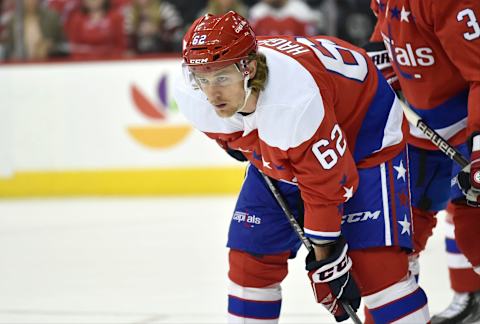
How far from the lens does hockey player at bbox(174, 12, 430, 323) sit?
239 centimetres

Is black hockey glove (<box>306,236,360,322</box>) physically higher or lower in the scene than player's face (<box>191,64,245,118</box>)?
lower

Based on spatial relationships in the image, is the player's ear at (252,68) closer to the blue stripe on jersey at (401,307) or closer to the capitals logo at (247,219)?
the capitals logo at (247,219)

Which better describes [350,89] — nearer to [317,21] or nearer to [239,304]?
[239,304]

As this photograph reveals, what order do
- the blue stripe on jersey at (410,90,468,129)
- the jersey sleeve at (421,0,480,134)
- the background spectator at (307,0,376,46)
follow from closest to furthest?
1. the jersey sleeve at (421,0,480,134)
2. the blue stripe on jersey at (410,90,468,129)
3. the background spectator at (307,0,376,46)

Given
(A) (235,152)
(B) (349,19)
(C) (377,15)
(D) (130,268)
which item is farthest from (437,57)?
(B) (349,19)

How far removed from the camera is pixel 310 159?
94.0 inches

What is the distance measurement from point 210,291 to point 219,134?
1.35 metres

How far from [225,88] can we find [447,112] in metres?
0.90

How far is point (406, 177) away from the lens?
271 cm

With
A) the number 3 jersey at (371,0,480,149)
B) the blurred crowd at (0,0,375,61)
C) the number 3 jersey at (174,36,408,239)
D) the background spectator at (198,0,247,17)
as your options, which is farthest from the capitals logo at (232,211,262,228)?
the background spectator at (198,0,247,17)

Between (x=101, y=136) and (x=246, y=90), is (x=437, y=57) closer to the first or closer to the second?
(x=246, y=90)

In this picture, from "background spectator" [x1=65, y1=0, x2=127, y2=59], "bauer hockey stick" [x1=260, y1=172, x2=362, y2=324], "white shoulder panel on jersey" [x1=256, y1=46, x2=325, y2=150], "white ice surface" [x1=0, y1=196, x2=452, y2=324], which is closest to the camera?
"white shoulder panel on jersey" [x1=256, y1=46, x2=325, y2=150]

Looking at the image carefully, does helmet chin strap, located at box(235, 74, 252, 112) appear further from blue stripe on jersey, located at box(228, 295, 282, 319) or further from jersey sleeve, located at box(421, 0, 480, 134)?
jersey sleeve, located at box(421, 0, 480, 134)

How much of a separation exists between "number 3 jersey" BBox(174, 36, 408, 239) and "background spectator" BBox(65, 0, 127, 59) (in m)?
5.04
